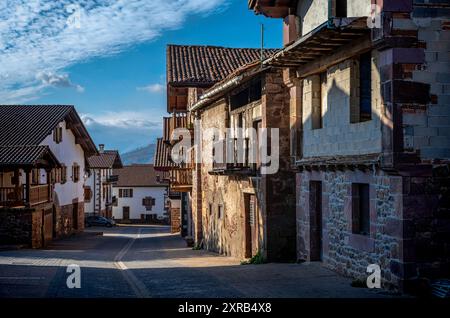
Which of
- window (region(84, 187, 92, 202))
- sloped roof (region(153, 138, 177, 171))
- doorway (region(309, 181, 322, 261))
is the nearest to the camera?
doorway (region(309, 181, 322, 261))

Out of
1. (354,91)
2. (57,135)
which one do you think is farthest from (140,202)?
(354,91)

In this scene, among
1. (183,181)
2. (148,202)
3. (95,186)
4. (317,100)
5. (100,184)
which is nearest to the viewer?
(317,100)

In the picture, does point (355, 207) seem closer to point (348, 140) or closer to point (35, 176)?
point (348, 140)

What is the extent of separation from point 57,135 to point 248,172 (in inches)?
733

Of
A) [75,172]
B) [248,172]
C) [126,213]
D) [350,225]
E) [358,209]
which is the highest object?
[248,172]

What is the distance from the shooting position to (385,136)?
987 centimetres

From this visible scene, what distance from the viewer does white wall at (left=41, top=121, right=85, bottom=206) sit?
32.3 meters

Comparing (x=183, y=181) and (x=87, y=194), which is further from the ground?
(x=183, y=181)

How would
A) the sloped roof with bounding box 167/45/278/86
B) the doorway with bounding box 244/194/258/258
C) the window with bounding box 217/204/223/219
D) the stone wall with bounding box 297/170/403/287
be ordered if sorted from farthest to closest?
1. the sloped roof with bounding box 167/45/278/86
2. the window with bounding box 217/204/223/219
3. the doorway with bounding box 244/194/258/258
4. the stone wall with bounding box 297/170/403/287

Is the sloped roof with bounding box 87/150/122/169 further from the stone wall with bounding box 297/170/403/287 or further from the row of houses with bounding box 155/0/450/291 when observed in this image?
the stone wall with bounding box 297/170/403/287

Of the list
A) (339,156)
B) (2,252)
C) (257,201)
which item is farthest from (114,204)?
(339,156)

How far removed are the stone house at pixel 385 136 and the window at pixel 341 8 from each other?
0.07 ft

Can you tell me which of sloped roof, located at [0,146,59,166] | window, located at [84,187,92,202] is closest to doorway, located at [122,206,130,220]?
window, located at [84,187,92,202]

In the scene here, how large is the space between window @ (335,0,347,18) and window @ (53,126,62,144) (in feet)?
74.2
